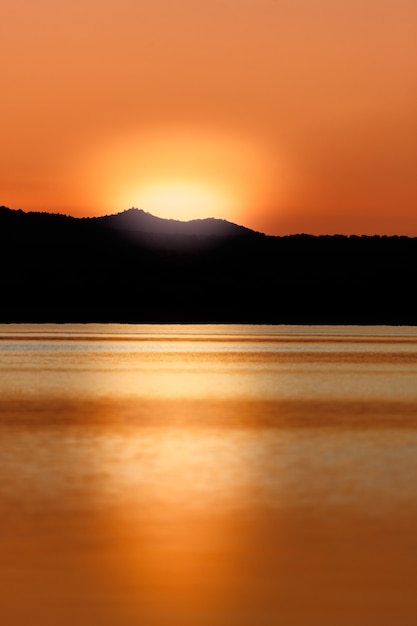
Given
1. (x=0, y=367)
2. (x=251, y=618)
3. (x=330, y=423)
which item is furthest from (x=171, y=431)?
(x=0, y=367)

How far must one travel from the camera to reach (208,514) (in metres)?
17.2

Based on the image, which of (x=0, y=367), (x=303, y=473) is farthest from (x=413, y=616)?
(x=0, y=367)

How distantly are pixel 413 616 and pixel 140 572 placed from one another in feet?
10.8

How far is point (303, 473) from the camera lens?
21.6 m

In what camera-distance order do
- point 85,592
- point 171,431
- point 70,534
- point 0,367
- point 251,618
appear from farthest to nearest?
1. point 0,367
2. point 171,431
3. point 70,534
4. point 85,592
5. point 251,618

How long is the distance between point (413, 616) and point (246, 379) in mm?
44516

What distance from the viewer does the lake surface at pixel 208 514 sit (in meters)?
12.0

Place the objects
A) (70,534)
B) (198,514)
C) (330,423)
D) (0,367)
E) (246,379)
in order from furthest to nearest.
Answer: (0,367) → (246,379) → (330,423) → (198,514) → (70,534)

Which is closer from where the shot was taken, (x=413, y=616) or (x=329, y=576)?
(x=413, y=616)

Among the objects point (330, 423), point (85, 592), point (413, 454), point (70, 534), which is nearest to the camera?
point (85, 592)

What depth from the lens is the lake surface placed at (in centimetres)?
1204

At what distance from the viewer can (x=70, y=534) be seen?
1562 cm

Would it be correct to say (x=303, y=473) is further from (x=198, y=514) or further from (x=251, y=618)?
(x=251, y=618)

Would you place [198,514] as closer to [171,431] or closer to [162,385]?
[171,431]
